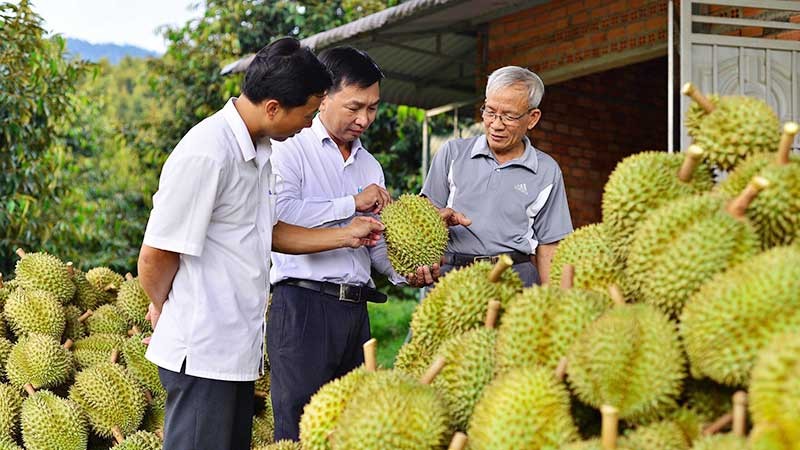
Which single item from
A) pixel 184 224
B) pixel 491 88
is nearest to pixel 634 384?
pixel 184 224

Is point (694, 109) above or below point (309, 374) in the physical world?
above

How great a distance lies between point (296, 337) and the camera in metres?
3.06

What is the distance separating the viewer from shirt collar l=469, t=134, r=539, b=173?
3668 mm

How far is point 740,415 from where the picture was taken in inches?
50.4

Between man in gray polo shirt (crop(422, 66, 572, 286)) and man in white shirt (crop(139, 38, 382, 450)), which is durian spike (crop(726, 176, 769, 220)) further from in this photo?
man in gray polo shirt (crop(422, 66, 572, 286))

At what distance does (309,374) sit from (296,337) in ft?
0.47

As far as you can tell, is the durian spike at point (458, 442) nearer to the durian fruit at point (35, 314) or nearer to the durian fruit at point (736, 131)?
the durian fruit at point (736, 131)

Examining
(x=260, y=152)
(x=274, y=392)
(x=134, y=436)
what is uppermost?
(x=260, y=152)

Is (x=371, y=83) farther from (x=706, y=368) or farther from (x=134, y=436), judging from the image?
(x=706, y=368)

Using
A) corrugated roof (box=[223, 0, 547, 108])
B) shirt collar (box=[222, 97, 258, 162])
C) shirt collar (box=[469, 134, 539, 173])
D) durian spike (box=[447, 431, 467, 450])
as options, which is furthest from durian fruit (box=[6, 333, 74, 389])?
corrugated roof (box=[223, 0, 547, 108])

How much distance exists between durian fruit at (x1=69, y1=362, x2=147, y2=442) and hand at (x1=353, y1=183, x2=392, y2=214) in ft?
4.43

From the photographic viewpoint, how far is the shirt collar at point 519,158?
12.0 feet

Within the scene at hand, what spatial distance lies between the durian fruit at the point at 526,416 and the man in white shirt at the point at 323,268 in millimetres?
1635

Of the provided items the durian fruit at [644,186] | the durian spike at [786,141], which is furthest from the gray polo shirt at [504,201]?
the durian spike at [786,141]
